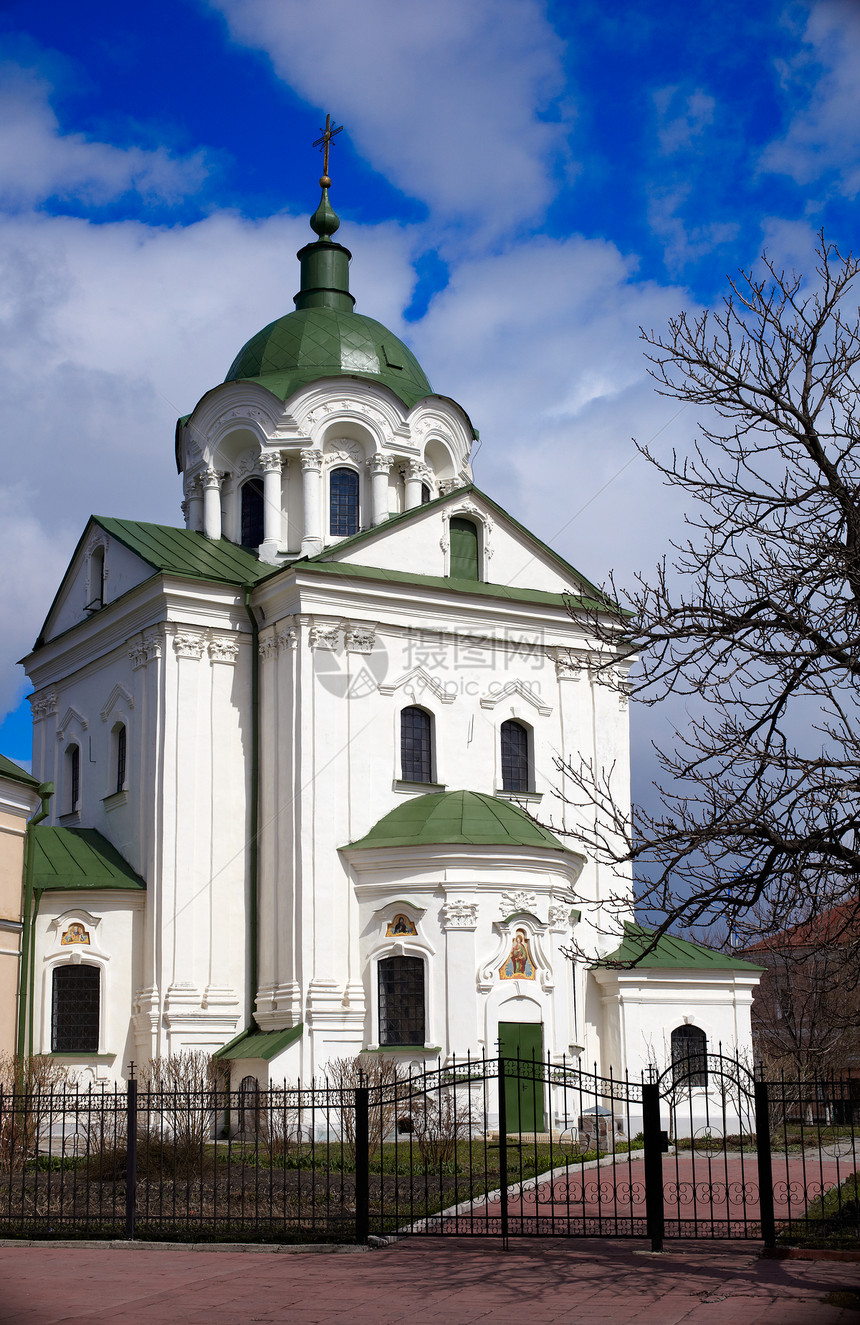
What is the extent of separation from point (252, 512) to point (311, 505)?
180 cm

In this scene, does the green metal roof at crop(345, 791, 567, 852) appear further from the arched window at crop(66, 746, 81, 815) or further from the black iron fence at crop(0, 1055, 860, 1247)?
the arched window at crop(66, 746, 81, 815)

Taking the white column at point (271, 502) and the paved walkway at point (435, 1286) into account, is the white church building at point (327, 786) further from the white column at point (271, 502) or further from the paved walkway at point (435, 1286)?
the paved walkway at point (435, 1286)

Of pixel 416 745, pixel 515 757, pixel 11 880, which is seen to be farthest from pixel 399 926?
pixel 11 880

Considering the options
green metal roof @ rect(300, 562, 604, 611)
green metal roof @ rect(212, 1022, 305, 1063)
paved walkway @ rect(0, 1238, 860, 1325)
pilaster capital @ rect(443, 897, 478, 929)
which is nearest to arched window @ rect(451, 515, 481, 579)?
green metal roof @ rect(300, 562, 604, 611)

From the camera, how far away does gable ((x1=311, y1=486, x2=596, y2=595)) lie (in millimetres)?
27359

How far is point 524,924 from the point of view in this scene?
2430 centimetres

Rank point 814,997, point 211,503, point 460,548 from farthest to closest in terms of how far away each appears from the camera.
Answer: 1. point 814,997
2. point 211,503
3. point 460,548

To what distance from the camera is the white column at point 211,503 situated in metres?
30.8

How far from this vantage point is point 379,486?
30.1m

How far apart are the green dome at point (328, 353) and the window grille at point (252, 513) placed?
2.21m

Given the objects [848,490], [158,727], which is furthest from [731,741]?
[158,727]

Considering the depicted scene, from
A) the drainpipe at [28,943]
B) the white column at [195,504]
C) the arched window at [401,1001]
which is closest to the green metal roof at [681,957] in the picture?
the arched window at [401,1001]

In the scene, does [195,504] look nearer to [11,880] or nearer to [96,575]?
[96,575]

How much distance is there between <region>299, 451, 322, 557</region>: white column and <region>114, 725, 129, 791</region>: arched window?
5.14 metres
